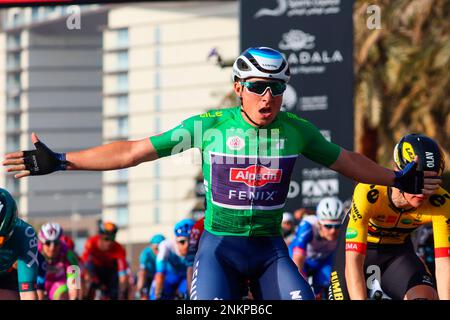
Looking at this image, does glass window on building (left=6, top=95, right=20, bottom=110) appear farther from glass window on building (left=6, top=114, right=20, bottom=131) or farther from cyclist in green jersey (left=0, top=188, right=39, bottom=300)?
cyclist in green jersey (left=0, top=188, right=39, bottom=300)

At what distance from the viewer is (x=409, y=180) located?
8.92 metres

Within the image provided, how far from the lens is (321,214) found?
1530 centimetres

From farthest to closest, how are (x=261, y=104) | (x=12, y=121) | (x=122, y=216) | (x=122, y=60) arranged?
(x=12, y=121) < (x=122, y=216) < (x=122, y=60) < (x=261, y=104)

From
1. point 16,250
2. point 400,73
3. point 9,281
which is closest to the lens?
point 16,250

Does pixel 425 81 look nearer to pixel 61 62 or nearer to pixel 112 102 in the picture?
pixel 112 102

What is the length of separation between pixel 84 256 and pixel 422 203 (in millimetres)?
12517

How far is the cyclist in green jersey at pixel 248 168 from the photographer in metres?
8.66

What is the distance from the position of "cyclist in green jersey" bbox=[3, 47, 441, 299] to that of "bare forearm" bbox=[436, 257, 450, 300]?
1527 millimetres

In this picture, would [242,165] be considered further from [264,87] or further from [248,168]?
[264,87]

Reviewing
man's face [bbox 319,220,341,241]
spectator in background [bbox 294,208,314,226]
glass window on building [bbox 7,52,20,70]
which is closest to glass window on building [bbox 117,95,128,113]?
glass window on building [bbox 7,52,20,70]

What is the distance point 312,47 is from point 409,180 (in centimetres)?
1372

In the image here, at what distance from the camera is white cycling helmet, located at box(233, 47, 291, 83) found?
343 inches

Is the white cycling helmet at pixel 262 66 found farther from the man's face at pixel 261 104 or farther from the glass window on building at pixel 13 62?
the glass window on building at pixel 13 62

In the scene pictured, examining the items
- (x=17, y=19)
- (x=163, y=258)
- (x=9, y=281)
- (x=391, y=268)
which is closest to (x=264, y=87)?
(x=391, y=268)
